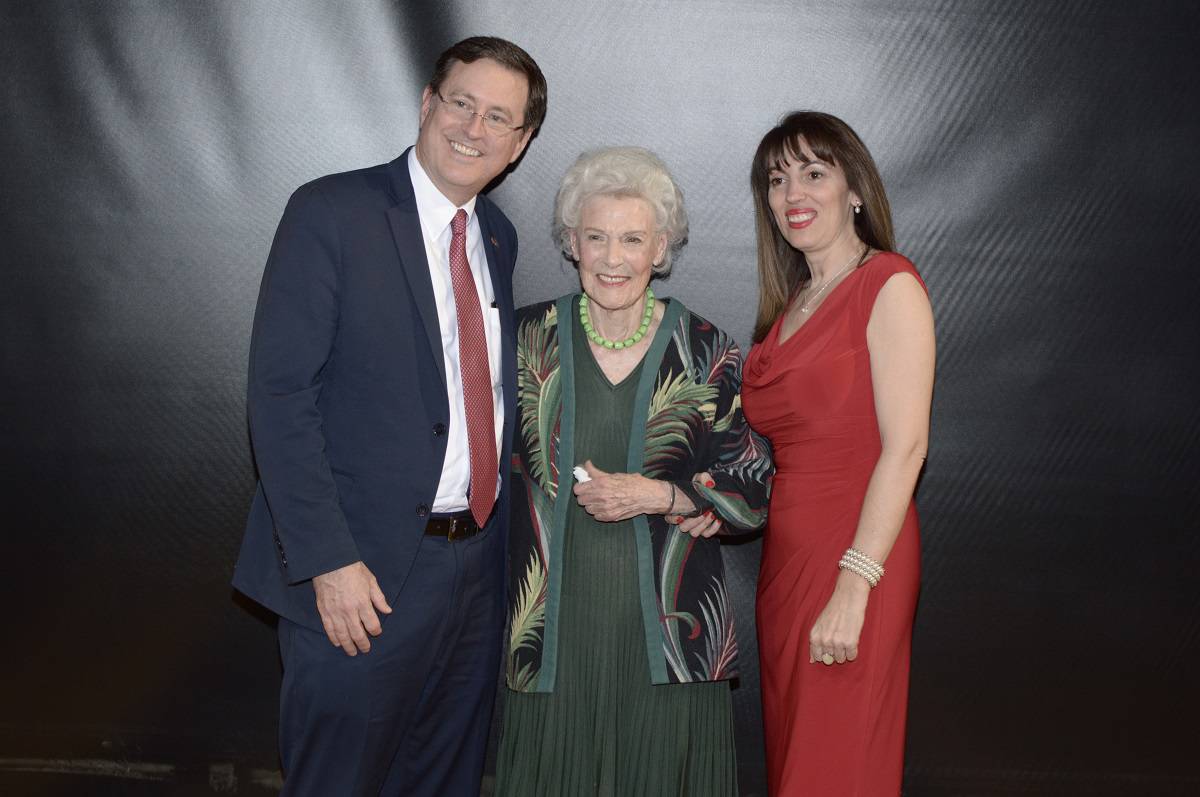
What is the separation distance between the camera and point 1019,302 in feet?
8.39

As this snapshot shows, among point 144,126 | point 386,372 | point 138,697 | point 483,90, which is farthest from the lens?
point 138,697

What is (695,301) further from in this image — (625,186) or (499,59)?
(499,59)

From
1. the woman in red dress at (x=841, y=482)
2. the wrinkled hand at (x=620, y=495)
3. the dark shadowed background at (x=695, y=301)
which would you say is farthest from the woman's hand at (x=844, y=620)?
the dark shadowed background at (x=695, y=301)

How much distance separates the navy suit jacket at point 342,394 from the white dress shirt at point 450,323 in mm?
46

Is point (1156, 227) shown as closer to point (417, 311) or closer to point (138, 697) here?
point (417, 311)

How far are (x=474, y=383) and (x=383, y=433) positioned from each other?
20 cm

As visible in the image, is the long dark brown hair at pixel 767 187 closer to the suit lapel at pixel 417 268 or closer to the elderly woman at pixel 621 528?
the elderly woman at pixel 621 528

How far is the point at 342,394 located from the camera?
1823 mm

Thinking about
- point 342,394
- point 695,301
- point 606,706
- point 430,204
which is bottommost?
point 606,706

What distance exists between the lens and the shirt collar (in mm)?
1945

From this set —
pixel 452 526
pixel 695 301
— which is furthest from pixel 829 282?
pixel 452 526

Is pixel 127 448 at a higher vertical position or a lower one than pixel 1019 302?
lower

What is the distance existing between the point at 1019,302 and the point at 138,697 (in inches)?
101

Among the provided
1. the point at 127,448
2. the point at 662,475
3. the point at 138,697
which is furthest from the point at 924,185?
the point at 138,697
